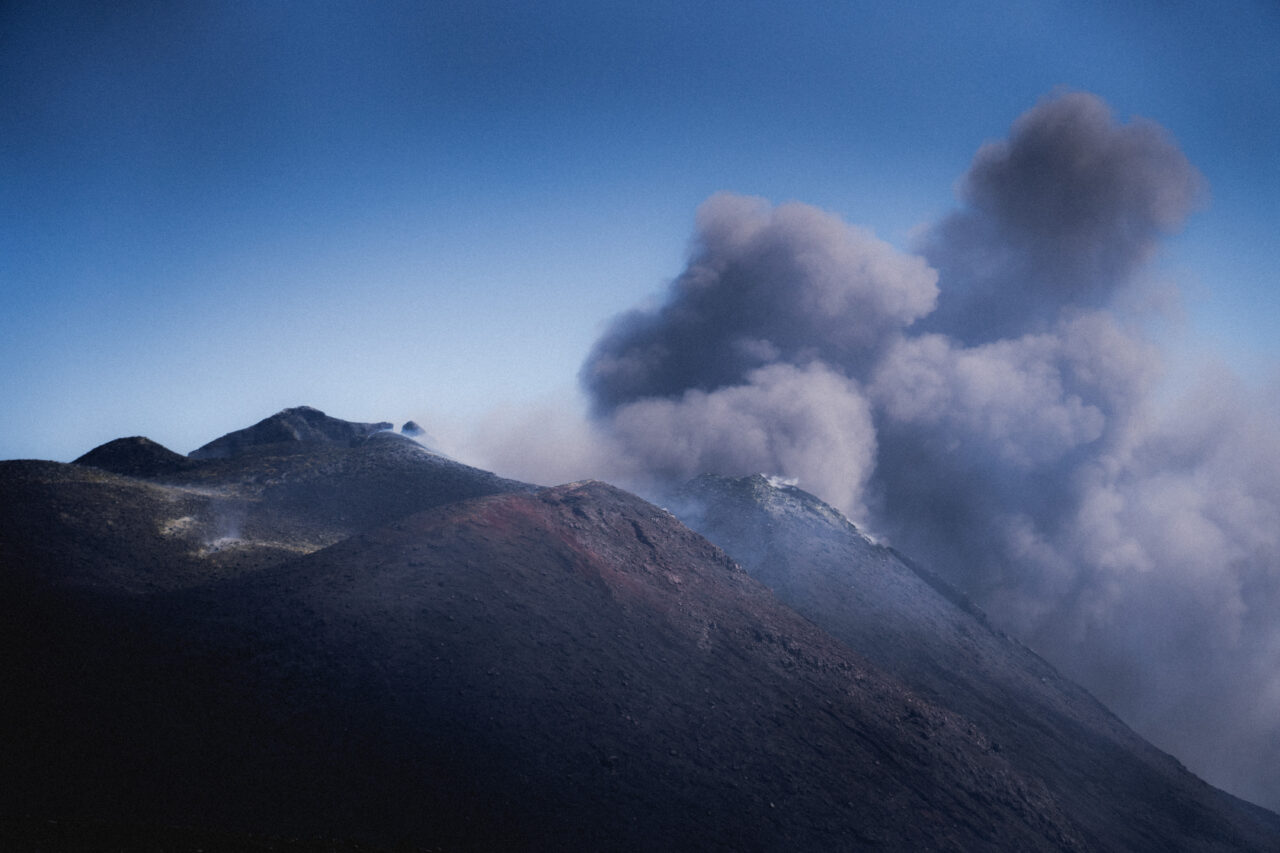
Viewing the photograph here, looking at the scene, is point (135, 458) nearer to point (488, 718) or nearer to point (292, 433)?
point (292, 433)

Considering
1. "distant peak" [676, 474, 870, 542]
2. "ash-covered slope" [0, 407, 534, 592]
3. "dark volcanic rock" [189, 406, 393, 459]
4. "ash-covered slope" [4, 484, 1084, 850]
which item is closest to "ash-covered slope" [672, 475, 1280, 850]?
"distant peak" [676, 474, 870, 542]

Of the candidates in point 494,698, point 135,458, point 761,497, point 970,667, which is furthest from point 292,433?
point 970,667

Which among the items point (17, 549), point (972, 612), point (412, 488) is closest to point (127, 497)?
point (17, 549)

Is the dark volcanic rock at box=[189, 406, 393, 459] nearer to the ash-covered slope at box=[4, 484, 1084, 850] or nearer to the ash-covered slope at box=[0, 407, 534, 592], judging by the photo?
the ash-covered slope at box=[0, 407, 534, 592]

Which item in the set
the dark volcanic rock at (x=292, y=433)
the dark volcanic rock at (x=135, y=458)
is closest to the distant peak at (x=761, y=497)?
the dark volcanic rock at (x=292, y=433)

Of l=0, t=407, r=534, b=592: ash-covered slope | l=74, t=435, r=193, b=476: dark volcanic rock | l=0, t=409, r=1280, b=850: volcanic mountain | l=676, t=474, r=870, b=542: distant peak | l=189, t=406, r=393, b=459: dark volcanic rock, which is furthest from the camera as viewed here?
l=189, t=406, r=393, b=459: dark volcanic rock

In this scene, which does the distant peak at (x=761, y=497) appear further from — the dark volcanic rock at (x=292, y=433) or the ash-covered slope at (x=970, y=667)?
the dark volcanic rock at (x=292, y=433)
